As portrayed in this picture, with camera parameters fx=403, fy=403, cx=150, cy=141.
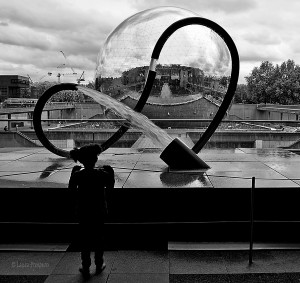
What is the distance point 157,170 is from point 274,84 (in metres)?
58.9

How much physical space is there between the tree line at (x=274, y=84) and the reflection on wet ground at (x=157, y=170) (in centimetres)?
5553

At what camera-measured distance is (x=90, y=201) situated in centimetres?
352

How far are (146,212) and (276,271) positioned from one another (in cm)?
154

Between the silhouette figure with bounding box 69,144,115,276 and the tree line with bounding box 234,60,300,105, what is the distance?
5906 centimetres

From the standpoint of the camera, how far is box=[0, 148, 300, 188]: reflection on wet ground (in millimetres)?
4852

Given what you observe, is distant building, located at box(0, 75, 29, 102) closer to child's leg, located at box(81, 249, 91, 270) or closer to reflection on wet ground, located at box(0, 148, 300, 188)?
reflection on wet ground, located at box(0, 148, 300, 188)

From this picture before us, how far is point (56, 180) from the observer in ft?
16.6

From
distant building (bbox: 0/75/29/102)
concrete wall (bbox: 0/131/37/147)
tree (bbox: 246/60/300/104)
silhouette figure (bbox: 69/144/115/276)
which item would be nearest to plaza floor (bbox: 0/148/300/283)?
silhouette figure (bbox: 69/144/115/276)

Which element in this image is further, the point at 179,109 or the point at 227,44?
the point at 179,109

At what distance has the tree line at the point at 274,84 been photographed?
59.6 meters

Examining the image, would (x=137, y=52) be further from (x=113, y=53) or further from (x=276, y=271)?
(x=276, y=271)

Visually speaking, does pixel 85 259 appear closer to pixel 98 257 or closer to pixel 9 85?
pixel 98 257

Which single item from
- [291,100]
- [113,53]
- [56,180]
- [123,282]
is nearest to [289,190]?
[123,282]

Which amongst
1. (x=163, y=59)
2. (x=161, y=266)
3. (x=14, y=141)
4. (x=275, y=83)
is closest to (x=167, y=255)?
(x=161, y=266)
